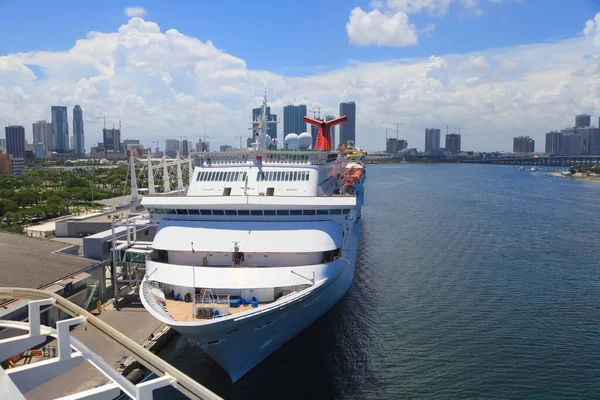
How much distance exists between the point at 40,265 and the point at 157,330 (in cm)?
853

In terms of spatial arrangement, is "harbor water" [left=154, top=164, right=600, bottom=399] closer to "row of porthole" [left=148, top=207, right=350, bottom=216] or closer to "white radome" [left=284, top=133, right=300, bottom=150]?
"row of porthole" [left=148, top=207, right=350, bottom=216]

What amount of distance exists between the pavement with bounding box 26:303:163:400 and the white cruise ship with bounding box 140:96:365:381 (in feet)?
11.1

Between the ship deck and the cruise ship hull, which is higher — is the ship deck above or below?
above

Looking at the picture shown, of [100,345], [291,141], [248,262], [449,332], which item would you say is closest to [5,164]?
[291,141]

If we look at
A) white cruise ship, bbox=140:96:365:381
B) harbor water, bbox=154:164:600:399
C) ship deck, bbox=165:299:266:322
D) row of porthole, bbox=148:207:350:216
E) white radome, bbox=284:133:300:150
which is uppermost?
white radome, bbox=284:133:300:150

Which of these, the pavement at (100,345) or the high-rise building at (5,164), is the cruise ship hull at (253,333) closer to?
the pavement at (100,345)

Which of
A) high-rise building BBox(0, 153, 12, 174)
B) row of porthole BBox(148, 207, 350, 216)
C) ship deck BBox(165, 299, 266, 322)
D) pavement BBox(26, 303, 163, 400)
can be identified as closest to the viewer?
ship deck BBox(165, 299, 266, 322)

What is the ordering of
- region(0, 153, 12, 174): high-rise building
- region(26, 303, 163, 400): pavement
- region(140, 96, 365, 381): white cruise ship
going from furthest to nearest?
region(0, 153, 12, 174): high-rise building → region(26, 303, 163, 400): pavement → region(140, 96, 365, 381): white cruise ship

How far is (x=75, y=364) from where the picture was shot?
26.1 feet

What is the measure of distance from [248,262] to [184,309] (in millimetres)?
3800

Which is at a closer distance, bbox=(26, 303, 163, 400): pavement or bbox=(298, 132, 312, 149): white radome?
bbox=(26, 303, 163, 400): pavement

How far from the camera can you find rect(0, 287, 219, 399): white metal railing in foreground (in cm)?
626

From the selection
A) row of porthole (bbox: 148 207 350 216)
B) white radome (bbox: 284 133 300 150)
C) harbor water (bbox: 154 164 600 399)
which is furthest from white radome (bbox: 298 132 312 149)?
row of porthole (bbox: 148 207 350 216)

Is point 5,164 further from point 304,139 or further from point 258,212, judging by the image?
point 258,212
